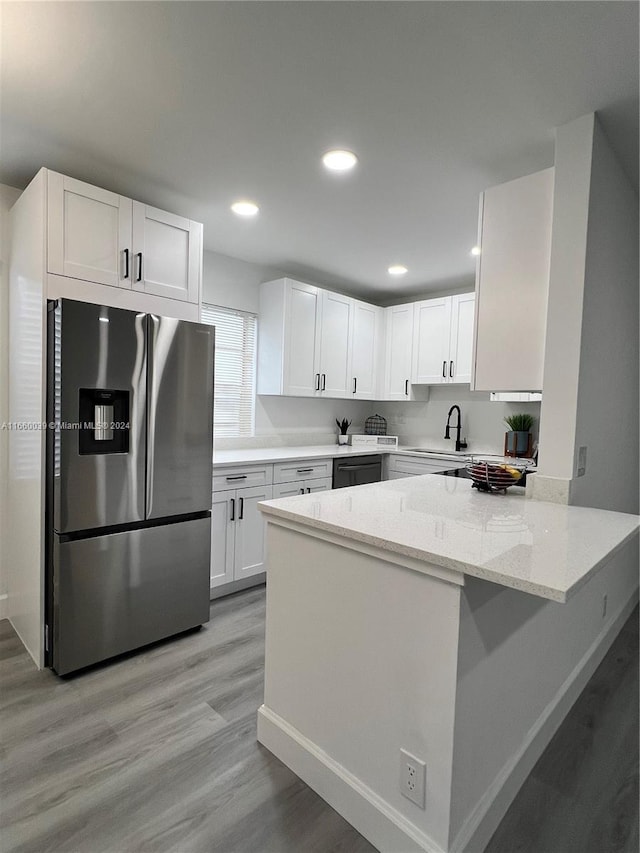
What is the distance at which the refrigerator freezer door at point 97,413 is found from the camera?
2.15m

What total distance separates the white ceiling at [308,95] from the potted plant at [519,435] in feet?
6.49

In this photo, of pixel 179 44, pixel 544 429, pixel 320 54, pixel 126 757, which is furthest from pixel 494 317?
pixel 126 757

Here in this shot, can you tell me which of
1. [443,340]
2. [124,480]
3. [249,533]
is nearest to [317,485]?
[249,533]

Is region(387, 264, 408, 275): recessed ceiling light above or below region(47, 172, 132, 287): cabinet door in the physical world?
above

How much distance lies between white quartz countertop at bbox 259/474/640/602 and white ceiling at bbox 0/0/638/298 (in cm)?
151

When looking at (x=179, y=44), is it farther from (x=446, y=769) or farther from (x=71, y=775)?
(x=71, y=775)

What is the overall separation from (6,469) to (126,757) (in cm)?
175

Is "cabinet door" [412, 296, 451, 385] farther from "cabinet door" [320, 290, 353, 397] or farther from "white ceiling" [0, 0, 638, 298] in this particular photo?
"white ceiling" [0, 0, 638, 298]

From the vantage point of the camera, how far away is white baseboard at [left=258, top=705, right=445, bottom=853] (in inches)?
53.6

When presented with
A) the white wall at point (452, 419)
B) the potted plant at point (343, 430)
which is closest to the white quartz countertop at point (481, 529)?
the white wall at point (452, 419)

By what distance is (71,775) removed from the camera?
1.66m

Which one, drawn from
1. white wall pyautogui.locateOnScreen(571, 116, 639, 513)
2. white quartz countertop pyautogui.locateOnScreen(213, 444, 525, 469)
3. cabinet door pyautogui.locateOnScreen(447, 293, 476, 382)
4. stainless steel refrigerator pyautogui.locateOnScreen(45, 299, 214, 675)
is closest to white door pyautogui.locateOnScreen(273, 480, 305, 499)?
white quartz countertop pyautogui.locateOnScreen(213, 444, 525, 469)

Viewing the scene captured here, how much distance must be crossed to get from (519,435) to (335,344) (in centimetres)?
177

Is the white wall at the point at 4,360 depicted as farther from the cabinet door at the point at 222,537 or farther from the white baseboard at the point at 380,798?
the white baseboard at the point at 380,798
